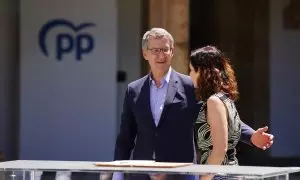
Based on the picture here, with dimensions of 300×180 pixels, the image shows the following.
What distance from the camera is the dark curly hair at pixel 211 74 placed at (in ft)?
17.7

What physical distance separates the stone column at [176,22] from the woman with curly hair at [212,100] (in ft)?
16.2

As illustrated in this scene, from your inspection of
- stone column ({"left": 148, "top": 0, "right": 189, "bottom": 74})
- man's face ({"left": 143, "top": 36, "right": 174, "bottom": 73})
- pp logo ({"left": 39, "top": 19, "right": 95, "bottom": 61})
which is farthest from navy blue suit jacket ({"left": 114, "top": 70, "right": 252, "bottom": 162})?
pp logo ({"left": 39, "top": 19, "right": 95, "bottom": 61})

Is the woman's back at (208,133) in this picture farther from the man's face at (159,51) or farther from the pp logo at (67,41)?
the pp logo at (67,41)

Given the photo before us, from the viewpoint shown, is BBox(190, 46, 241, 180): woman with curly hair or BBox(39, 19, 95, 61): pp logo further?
BBox(39, 19, 95, 61): pp logo

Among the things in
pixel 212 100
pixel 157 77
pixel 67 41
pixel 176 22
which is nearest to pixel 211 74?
pixel 212 100

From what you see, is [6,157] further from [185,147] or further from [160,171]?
[160,171]

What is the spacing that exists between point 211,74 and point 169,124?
402 millimetres

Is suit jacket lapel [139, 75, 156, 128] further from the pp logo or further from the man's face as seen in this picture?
the pp logo

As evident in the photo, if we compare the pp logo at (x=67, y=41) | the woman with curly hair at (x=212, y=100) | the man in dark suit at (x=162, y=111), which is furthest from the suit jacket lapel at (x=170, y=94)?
the pp logo at (x=67, y=41)

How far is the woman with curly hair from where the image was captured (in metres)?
5.29

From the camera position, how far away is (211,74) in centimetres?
540

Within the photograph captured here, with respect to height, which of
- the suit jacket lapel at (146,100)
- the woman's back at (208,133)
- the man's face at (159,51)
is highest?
the man's face at (159,51)

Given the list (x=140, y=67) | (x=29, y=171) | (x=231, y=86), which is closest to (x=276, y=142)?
(x=140, y=67)

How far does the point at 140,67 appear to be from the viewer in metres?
12.6
